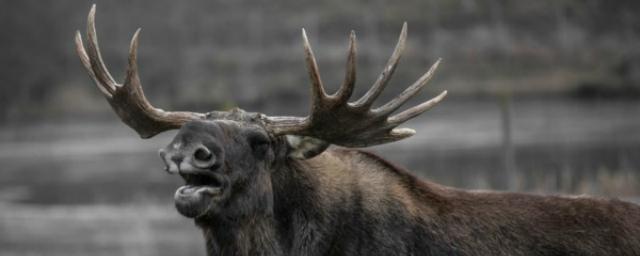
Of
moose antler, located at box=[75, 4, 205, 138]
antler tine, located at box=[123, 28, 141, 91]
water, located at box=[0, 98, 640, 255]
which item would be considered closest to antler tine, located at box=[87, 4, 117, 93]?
moose antler, located at box=[75, 4, 205, 138]

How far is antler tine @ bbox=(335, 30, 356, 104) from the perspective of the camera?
6.02 metres

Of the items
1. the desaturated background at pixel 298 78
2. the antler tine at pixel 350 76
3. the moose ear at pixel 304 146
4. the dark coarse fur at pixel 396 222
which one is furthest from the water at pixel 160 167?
the antler tine at pixel 350 76

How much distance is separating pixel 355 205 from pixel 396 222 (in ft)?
0.87

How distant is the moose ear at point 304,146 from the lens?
6.62 metres

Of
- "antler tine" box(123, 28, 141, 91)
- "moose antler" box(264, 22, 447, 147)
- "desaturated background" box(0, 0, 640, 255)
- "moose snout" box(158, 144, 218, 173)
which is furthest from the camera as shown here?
"desaturated background" box(0, 0, 640, 255)

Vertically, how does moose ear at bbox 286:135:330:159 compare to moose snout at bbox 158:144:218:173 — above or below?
above

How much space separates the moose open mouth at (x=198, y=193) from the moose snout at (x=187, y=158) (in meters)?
0.08

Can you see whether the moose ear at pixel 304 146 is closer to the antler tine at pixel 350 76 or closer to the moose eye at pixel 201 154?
the antler tine at pixel 350 76

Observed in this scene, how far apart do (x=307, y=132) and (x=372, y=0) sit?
3425 centimetres

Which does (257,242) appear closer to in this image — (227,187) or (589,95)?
(227,187)

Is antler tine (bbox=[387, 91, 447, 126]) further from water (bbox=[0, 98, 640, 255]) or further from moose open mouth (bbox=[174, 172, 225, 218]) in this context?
water (bbox=[0, 98, 640, 255])

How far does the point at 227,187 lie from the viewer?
6141mm

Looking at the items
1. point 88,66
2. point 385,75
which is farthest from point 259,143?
point 88,66

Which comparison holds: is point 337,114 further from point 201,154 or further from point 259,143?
point 201,154
